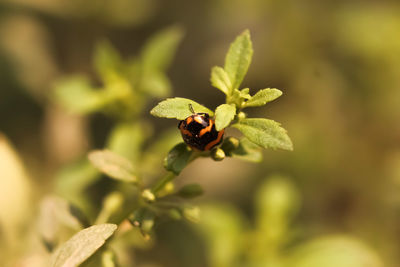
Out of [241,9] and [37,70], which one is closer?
[37,70]

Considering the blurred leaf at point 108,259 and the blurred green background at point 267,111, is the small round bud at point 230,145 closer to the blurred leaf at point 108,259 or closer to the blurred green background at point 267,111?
the blurred leaf at point 108,259

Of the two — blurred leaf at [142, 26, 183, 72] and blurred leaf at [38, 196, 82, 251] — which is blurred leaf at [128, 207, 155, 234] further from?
blurred leaf at [142, 26, 183, 72]

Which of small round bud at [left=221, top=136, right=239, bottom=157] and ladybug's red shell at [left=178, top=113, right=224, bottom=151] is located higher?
ladybug's red shell at [left=178, top=113, right=224, bottom=151]

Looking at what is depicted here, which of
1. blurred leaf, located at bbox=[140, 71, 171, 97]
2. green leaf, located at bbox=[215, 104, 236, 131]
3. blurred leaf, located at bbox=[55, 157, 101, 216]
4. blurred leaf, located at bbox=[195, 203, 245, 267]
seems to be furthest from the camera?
blurred leaf, located at bbox=[195, 203, 245, 267]

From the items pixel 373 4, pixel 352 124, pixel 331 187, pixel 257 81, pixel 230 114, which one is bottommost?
pixel 331 187

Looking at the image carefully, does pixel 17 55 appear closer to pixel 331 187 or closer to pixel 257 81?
pixel 257 81

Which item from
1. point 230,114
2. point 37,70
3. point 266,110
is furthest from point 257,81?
point 230,114

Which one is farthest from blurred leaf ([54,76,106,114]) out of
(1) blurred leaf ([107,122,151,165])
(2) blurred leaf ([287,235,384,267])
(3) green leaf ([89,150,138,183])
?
(2) blurred leaf ([287,235,384,267])

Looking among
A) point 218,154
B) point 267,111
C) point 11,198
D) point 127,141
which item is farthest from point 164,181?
point 267,111
